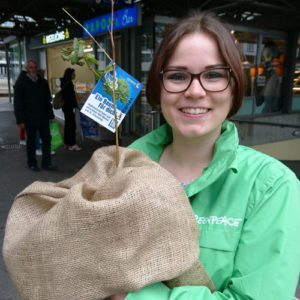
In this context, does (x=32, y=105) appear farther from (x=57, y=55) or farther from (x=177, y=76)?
(x=57, y=55)

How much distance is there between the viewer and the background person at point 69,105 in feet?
24.4

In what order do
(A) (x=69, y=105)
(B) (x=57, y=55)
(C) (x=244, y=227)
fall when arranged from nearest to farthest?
(C) (x=244, y=227), (A) (x=69, y=105), (B) (x=57, y=55)

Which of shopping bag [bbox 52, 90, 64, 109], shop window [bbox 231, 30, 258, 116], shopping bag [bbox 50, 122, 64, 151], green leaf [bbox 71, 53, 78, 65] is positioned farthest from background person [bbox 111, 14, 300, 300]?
shop window [bbox 231, 30, 258, 116]

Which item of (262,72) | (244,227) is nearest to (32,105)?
(244,227)

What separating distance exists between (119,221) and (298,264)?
511mm

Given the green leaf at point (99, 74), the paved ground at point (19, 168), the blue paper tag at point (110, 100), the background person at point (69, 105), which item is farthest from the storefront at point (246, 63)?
the green leaf at point (99, 74)

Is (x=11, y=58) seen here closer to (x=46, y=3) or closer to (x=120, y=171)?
(x=46, y=3)

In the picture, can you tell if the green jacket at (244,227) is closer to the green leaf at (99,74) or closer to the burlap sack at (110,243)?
the burlap sack at (110,243)

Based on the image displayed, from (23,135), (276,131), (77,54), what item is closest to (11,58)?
(23,135)

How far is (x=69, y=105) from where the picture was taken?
770 cm

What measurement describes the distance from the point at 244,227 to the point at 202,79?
483 mm

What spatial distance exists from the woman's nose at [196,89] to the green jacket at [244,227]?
0.21 metres

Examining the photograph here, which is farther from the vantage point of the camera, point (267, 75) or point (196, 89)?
point (267, 75)

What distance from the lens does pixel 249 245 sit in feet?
2.98
